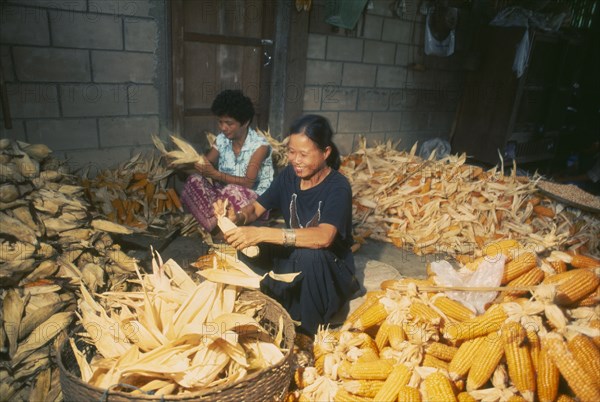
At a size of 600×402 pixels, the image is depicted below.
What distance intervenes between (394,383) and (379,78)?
6080 mm

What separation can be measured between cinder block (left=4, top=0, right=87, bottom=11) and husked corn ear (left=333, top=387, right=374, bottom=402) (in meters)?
4.69

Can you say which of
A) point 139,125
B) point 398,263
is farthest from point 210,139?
point 398,263

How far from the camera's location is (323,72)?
6387 mm

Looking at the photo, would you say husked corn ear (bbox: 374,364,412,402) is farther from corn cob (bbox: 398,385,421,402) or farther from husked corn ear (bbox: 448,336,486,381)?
husked corn ear (bbox: 448,336,486,381)

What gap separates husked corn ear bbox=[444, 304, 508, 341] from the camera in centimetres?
222

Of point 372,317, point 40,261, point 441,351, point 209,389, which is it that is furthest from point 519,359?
point 40,261

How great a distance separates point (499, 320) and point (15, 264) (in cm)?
299

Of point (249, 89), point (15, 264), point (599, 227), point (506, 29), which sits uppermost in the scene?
point (506, 29)

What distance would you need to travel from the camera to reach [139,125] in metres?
5.13

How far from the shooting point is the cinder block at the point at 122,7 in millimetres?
4434

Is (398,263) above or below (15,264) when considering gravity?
below

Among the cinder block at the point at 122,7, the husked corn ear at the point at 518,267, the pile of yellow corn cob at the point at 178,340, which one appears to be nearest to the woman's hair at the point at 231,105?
the cinder block at the point at 122,7

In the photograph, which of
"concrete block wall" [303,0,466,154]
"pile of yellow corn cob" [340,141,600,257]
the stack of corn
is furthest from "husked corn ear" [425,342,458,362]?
"concrete block wall" [303,0,466,154]

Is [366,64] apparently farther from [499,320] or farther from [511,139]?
[499,320]
